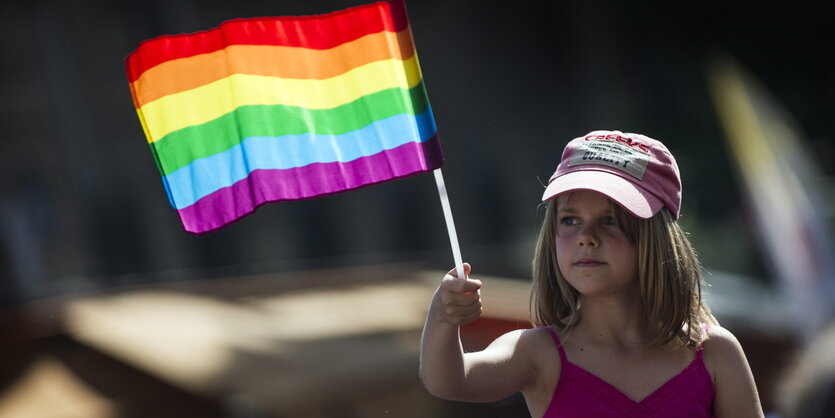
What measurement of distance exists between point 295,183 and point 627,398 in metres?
0.71

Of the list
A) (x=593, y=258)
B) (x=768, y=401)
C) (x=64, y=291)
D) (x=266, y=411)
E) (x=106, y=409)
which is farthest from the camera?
(x=64, y=291)

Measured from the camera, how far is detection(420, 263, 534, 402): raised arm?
5.39ft

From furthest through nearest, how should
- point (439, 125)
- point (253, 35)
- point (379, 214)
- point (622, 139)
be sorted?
point (379, 214) < point (439, 125) < point (253, 35) < point (622, 139)

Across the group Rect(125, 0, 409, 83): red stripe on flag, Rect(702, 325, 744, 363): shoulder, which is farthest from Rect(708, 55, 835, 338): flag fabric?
Rect(125, 0, 409, 83): red stripe on flag

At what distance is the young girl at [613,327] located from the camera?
1.70m

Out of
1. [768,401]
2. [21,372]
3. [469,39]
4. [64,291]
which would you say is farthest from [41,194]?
[768,401]

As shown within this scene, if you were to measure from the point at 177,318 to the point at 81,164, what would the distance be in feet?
12.8

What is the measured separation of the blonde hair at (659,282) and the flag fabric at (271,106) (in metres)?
0.38

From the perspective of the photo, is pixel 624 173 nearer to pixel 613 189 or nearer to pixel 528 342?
pixel 613 189

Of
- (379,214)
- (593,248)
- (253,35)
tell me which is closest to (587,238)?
(593,248)

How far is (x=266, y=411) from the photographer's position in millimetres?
3881

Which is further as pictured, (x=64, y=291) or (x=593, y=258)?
(x=64, y=291)

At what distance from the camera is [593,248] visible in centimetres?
174

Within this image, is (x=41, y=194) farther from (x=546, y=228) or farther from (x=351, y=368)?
(x=546, y=228)
